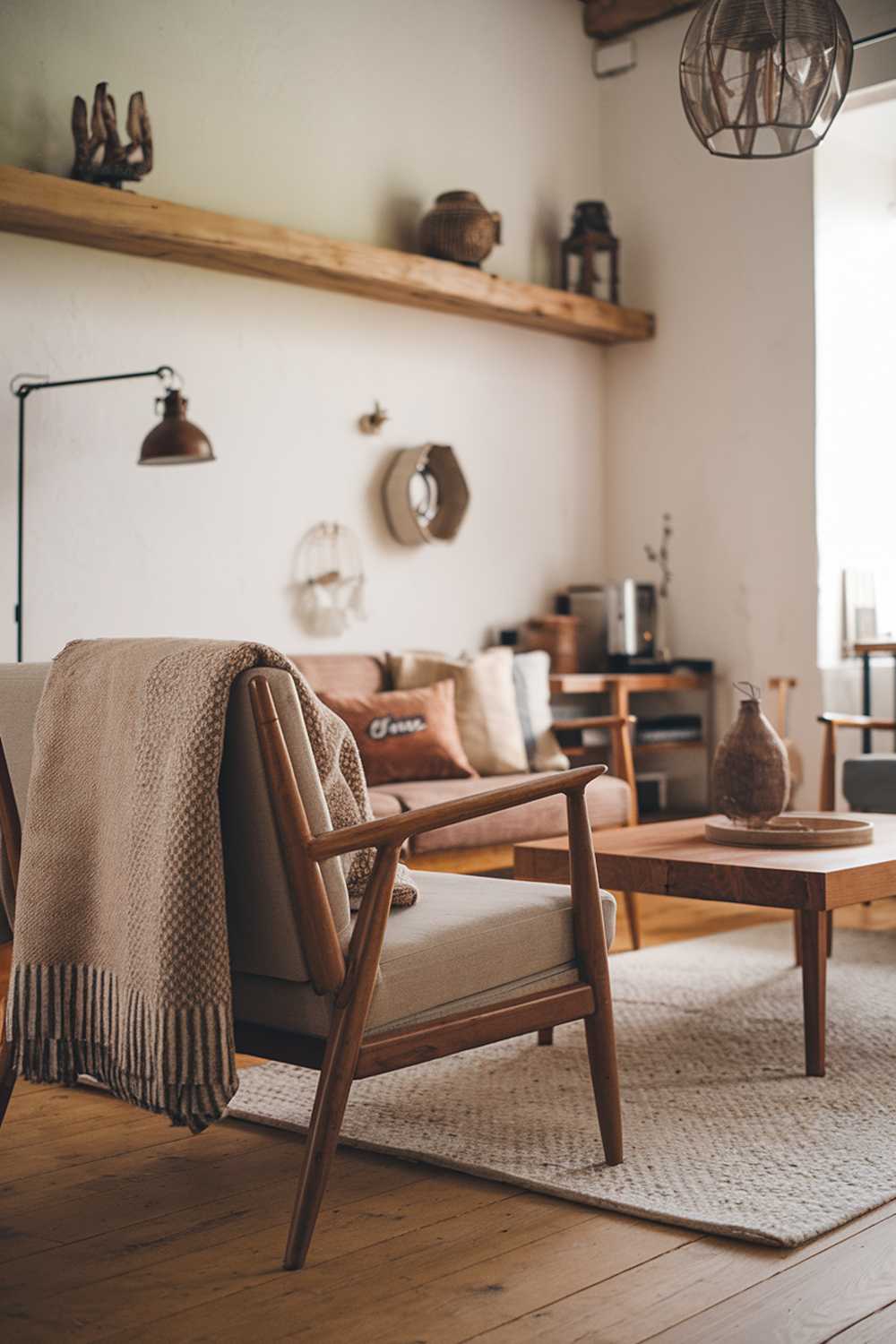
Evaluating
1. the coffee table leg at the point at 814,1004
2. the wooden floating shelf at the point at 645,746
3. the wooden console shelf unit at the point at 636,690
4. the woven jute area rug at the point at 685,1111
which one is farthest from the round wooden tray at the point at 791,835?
the wooden floating shelf at the point at 645,746

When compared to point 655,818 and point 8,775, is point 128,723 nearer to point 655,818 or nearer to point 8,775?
point 8,775

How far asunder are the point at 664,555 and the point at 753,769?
126 inches

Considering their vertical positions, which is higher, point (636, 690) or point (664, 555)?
point (664, 555)

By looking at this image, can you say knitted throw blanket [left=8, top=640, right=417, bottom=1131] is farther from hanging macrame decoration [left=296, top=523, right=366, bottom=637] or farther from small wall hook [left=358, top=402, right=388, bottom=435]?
small wall hook [left=358, top=402, right=388, bottom=435]

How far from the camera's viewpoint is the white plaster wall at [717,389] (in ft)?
19.1

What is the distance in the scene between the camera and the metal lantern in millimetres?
3061

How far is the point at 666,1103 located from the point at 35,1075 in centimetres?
112

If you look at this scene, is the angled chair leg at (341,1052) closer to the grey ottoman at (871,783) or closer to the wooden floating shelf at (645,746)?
the grey ottoman at (871,783)

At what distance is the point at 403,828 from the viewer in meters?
1.95

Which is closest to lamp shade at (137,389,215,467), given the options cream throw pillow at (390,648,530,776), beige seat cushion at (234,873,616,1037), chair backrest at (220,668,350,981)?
cream throw pillow at (390,648,530,776)

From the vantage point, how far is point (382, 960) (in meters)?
2.03

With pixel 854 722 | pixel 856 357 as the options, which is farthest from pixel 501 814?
Answer: pixel 856 357

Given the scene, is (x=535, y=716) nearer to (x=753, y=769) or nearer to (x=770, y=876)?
(x=753, y=769)

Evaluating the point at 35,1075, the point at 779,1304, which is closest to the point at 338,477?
the point at 35,1075
